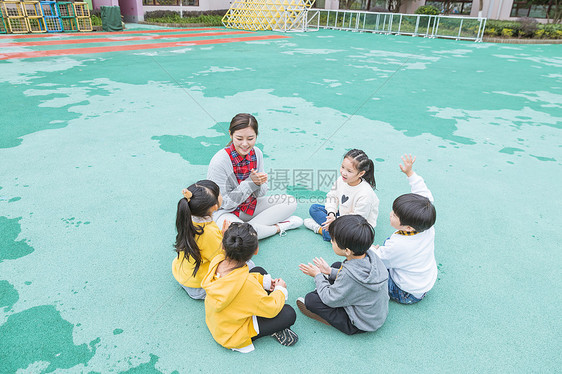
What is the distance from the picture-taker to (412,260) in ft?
5.91

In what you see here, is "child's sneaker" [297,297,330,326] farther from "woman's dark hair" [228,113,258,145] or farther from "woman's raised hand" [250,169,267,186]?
"woman's dark hair" [228,113,258,145]

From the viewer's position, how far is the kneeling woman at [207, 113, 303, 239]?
7.29ft

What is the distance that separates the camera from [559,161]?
3670 mm

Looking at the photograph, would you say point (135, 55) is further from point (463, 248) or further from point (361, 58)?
point (463, 248)

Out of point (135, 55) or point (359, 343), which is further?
point (135, 55)

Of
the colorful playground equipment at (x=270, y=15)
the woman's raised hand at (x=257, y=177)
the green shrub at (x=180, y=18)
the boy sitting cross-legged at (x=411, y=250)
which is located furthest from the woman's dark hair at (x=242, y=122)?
the green shrub at (x=180, y=18)

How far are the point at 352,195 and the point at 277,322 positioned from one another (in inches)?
41.0

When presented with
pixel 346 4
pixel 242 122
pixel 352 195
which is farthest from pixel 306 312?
pixel 346 4

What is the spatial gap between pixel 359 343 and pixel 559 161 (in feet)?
11.2

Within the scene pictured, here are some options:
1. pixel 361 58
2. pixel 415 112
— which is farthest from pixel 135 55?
pixel 415 112

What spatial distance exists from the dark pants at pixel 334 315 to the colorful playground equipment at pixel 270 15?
1569 cm

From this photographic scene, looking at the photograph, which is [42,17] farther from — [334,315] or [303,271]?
[334,315]

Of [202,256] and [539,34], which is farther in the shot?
[539,34]

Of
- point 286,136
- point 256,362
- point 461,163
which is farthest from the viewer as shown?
point 286,136
